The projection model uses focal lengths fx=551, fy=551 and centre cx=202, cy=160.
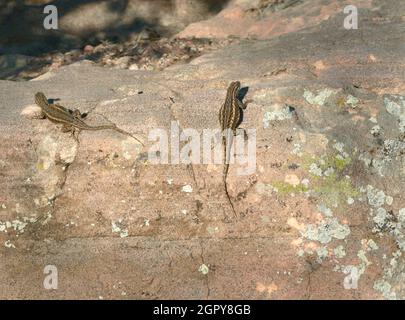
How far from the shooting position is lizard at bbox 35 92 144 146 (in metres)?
6.39

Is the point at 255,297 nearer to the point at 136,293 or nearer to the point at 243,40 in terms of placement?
the point at 136,293

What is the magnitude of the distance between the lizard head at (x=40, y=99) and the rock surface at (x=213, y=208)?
32cm

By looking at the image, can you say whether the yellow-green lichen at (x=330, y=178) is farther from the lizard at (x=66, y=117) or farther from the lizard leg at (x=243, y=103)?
the lizard at (x=66, y=117)

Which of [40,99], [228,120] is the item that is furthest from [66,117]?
[228,120]

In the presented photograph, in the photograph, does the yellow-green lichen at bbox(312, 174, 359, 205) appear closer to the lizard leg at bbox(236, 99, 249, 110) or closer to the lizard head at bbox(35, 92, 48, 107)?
Result: the lizard leg at bbox(236, 99, 249, 110)

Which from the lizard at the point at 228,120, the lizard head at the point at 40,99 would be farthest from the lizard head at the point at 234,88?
the lizard head at the point at 40,99

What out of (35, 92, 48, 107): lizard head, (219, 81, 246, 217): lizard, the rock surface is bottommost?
the rock surface

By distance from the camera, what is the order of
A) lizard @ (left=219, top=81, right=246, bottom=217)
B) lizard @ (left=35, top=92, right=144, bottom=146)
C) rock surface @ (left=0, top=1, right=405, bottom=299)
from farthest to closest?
lizard @ (left=35, top=92, right=144, bottom=146) < lizard @ (left=219, top=81, right=246, bottom=217) < rock surface @ (left=0, top=1, right=405, bottom=299)

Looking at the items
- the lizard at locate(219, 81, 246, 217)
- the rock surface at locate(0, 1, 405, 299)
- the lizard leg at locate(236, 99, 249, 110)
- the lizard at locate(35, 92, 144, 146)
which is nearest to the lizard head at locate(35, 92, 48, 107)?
the lizard at locate(35, 92, 144, 146)

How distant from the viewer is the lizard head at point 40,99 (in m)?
6.90

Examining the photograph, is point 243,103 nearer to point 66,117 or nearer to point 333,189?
point 333,189

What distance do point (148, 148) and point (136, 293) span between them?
1.59m

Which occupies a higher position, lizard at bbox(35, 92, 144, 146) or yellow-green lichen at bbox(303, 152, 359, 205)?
lizard at bbox(35, 92, 144, 146)
